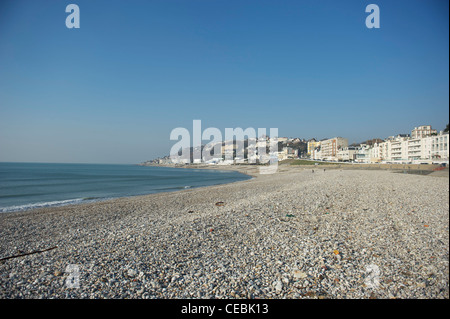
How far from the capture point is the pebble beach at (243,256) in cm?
387

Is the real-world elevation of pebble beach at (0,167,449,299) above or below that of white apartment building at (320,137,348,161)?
below

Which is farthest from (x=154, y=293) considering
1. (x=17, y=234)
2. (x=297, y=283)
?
(x=17, y=234)

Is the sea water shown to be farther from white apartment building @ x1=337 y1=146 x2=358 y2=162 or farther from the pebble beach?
white apartment building @ x1=337 y1=146 x2=358 y2=162

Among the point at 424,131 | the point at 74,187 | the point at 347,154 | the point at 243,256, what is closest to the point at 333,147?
the point at 347,154

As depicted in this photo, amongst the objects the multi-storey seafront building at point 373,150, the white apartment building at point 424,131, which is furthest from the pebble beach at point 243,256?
the white apartment building at point 424,131

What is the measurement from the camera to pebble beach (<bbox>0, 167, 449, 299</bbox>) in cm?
387

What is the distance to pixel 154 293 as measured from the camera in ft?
12.9

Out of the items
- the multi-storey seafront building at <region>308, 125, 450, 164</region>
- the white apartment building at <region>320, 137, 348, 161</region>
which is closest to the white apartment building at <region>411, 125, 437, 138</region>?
the multi-storey seafront building at <region>308, 125, 450, 164</region>

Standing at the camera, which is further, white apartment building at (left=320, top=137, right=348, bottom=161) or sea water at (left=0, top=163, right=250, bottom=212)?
white apartment building at (left=320, top=137, right=348, bottom=161)

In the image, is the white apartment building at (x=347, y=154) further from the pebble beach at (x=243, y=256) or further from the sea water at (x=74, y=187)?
the pebble beach at (x=243, y=256)

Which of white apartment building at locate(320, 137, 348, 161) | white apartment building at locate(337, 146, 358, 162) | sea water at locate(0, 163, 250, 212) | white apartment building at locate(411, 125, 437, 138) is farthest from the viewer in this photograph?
white apartment building at locate(320, 137, 348, 161)

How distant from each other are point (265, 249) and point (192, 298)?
236 centimetres
